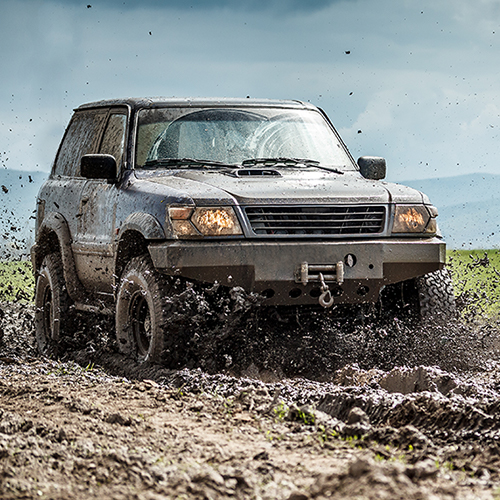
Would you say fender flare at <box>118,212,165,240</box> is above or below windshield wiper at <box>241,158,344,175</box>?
below

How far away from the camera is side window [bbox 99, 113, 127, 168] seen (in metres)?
8.51

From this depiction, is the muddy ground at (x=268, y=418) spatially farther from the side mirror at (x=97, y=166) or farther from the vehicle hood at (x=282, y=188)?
the side mirror at (x=97, y=166)

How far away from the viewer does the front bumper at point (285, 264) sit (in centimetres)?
692

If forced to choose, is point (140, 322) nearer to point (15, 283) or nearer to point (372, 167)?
point (372, 167)

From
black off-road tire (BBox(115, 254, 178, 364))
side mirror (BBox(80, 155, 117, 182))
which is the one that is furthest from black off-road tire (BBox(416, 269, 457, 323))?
side mirror (BBox(80, 155, 117, 182))

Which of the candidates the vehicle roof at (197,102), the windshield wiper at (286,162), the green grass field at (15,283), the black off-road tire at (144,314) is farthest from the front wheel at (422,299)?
the green grass field at (15,283)

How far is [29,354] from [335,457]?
5910mm

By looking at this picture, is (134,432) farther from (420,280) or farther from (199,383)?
(420,280)

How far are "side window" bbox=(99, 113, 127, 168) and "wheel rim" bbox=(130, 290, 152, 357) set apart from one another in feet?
4.41

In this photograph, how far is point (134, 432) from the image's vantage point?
533cm

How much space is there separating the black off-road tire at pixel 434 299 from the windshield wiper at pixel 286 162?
120 cm

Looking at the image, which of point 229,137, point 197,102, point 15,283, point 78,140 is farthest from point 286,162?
point 15,283

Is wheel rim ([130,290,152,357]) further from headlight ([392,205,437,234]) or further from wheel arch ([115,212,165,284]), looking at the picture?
headlight ([392,205,437,234])

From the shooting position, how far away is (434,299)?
25.9ft
